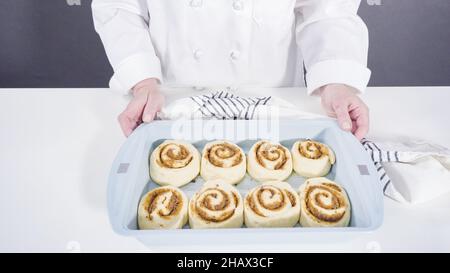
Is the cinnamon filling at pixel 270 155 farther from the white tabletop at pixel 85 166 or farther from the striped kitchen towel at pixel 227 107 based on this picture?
the white tabletop at pixel 85 166

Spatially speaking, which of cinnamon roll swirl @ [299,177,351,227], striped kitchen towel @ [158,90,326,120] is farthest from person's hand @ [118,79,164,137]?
cinnamon roll swirl @ [299,177,351,227]

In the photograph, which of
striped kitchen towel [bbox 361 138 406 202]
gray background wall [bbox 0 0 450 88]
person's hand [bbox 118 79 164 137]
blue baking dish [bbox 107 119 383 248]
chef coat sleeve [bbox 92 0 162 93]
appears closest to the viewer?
blue baking dish [bbox 107 119 383 248]

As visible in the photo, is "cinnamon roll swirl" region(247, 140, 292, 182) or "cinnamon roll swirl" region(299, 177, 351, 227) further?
"cinnamon roll swirl" region(247, 140, 292, 182)

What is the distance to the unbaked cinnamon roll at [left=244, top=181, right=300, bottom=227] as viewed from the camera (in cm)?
75

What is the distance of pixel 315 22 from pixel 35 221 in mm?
811

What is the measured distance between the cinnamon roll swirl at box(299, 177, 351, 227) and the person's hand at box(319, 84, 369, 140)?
154 mm

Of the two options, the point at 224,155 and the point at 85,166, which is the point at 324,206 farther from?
the point at 85,166

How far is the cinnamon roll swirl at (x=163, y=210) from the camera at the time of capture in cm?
75

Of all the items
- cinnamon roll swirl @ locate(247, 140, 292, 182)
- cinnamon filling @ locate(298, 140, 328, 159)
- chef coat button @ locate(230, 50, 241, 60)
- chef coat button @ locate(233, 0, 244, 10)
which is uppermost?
chef coat button @ locate(233, 0, 244, 10)

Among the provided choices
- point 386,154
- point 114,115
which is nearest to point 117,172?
point 114,115

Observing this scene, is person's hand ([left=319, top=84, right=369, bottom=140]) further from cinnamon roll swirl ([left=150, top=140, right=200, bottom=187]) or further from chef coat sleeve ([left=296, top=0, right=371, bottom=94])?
cinnamon roll swirl ([left=150, top=140, right=200, bottom=187])

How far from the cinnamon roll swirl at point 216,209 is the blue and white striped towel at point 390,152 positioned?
0.71ft

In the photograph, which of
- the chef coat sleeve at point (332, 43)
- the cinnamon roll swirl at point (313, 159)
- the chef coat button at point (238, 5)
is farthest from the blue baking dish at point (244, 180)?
the chef coat button at point (238, 5)
